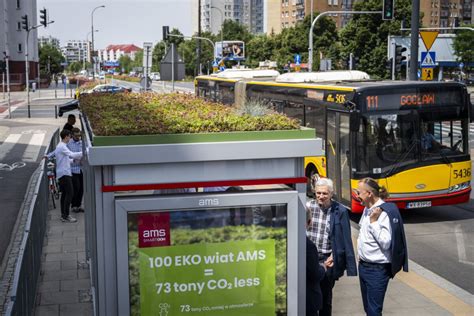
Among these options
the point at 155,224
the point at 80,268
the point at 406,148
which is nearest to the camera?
the point at 155,224

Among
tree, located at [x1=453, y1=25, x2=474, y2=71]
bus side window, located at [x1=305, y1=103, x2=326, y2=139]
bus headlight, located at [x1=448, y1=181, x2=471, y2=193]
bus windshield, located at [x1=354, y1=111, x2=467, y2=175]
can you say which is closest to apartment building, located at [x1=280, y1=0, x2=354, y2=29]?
tree, located at [x1=453, y1=25, x2=474, y2=71]

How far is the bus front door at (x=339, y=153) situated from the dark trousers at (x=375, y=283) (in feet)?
22.7

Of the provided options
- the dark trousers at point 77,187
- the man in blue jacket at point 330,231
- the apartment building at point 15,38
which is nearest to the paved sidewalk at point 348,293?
the man in blue jacket at point 330,231

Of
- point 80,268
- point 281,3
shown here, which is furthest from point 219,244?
point 281,3

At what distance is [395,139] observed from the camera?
1352 centimetres

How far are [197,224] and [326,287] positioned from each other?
214cm

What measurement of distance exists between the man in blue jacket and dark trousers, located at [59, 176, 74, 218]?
24.9ft

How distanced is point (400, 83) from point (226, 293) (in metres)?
9.23

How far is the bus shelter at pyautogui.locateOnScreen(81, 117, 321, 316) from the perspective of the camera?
5367 mm

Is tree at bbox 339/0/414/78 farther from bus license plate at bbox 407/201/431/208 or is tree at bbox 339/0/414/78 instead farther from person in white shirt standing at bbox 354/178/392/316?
person in white shirt standing at bbox 354/178/392/316

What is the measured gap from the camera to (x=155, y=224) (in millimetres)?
5434

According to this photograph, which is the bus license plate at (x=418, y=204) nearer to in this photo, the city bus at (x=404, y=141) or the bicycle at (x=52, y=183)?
the city bus at (x=404, y=141)

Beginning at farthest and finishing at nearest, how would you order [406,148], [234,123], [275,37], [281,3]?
[281,3] < [275,37] < [406,148] < [234,123]

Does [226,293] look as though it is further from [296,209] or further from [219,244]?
[296,209]
